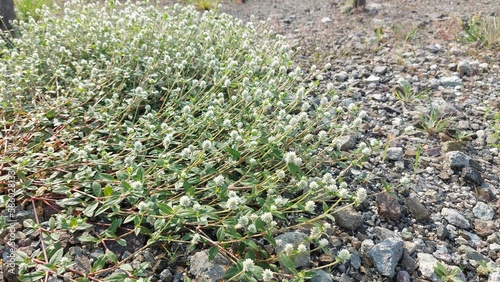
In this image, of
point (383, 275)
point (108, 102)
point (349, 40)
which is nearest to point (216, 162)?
point (108, 102)

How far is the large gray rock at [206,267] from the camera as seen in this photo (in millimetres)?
2174

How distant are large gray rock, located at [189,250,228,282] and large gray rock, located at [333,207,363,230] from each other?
80cm

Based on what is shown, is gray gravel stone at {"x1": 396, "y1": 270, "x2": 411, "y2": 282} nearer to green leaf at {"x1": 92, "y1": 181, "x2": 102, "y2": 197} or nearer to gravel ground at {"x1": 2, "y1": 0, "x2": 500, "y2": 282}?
gravel ground at {"x1": 2, "y1": 0, "x2": 500, "y2": 282}

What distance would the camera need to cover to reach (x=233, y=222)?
2.28 m

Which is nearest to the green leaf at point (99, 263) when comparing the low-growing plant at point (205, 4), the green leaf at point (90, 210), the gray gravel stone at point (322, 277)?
the green leaf at point (90, 210)

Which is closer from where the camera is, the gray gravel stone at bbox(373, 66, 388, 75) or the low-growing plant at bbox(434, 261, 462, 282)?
the low-growing plant at bbox(434, 261, 462, 282)

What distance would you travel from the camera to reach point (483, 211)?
2.84 metres

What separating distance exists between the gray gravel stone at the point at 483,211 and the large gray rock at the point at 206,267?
173cm

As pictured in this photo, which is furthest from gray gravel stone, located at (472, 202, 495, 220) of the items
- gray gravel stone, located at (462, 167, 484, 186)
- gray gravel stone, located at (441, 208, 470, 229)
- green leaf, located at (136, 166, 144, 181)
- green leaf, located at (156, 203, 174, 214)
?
green leaf, located at (136, 166, 144, 181)

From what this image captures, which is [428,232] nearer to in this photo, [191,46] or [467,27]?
[191,46]

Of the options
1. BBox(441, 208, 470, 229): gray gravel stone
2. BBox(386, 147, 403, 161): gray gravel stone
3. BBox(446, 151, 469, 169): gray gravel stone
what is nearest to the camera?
BBox(441, 208, 470, 229): gray gravel stone

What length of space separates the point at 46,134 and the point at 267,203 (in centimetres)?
160

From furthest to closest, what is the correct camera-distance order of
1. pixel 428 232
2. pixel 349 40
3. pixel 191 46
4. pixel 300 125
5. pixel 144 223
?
pixel 349 40 → pixel 191 46 → pixel 300 125 → pixel 428 232 → pixel 144 223

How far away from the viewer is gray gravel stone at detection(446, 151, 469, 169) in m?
3.18
